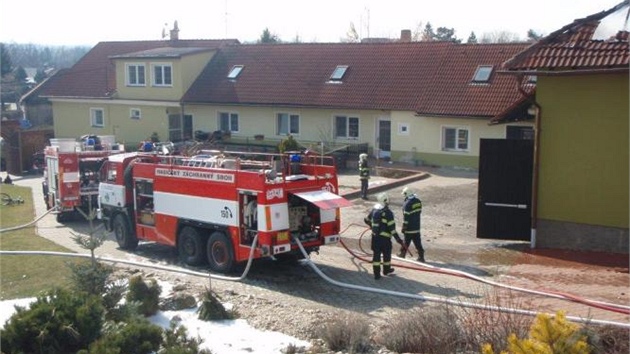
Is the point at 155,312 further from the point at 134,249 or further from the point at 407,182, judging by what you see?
the point at 407,182

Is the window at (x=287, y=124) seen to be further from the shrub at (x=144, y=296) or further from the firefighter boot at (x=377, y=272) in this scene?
the shrub at (x=144, y=296)

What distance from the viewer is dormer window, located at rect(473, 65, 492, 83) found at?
30.1m

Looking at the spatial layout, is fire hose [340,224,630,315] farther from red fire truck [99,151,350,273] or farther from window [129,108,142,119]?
window [129,108,142,119]

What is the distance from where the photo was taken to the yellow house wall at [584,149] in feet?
48.5

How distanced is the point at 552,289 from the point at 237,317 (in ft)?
17.5

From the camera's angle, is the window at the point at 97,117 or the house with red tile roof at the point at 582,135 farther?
the window at the point at 97,117

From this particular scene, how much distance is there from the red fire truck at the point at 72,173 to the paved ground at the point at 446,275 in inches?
57.1

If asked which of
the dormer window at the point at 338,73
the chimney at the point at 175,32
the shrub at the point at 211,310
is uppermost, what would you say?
the chimney at the point at 175,32

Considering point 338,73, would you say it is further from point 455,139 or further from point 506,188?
point 506,188

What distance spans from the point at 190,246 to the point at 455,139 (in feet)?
55.8

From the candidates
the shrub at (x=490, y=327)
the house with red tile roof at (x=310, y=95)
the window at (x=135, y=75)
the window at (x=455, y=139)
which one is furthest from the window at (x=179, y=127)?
the shrub at (x=490, y=327)

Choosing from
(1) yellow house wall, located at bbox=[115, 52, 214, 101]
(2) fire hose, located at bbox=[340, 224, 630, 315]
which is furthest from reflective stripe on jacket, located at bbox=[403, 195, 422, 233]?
(1) yellow house wall, located at bbox=[115, 52, 214, 101]

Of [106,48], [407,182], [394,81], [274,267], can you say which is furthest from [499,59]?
[106,48]

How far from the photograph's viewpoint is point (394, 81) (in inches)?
1284
